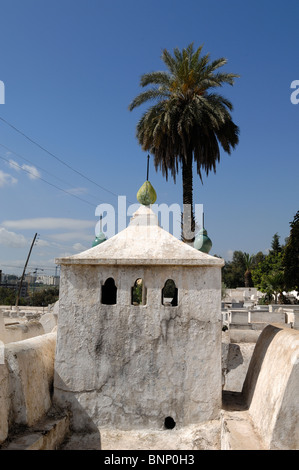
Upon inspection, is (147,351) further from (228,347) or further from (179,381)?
(228,347)

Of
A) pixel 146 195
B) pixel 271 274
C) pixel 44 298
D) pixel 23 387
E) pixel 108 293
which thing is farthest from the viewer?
pixel 44 298

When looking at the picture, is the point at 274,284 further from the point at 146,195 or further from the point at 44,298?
the point at 44,298

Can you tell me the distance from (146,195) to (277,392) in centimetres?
454

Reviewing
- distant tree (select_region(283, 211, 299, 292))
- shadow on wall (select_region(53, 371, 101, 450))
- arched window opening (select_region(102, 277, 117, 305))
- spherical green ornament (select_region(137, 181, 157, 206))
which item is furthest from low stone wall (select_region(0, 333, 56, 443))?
distant tree (select_region(283, 211, 299, 292))

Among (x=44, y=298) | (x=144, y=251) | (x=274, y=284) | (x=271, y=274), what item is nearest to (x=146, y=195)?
(x=144, y=251)

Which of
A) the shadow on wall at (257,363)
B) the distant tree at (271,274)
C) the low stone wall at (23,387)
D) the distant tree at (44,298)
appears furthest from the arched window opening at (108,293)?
the distant tree at (44,298)

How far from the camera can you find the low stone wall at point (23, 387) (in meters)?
5.18

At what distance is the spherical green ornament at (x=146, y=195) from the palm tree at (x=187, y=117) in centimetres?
557

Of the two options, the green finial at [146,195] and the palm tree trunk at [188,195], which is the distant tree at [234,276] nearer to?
the palm tree trunk at [188,195]

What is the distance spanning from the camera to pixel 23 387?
18.1 ft

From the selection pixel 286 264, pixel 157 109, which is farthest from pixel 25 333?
pixel 286 264

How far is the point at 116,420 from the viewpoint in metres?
6.24
